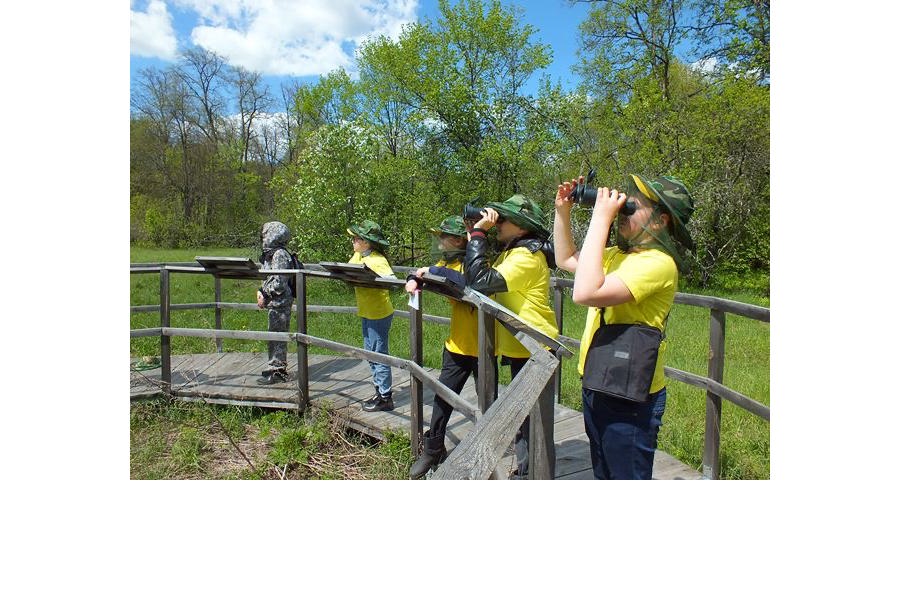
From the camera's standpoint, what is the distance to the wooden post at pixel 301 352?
4180 mm

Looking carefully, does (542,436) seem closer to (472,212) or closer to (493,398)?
(493,398)

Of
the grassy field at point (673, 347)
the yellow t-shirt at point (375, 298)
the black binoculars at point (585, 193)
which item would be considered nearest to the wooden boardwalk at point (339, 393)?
the grassy field at point (673, 347)

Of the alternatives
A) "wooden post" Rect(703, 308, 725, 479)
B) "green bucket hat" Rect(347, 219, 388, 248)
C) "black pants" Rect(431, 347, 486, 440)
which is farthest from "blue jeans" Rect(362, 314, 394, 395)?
"wooden post" Rect(703, 308, 725, 479)

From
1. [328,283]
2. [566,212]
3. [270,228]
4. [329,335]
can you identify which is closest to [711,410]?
[566,212]

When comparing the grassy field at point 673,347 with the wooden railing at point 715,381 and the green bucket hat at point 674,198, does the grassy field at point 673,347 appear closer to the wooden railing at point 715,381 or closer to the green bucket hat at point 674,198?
the wooden railing at point 715,381

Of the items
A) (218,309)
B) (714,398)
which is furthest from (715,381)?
(218,309)

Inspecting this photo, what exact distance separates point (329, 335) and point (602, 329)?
622cm

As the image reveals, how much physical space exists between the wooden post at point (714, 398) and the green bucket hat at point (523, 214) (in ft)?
2.80

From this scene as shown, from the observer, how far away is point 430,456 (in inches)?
126

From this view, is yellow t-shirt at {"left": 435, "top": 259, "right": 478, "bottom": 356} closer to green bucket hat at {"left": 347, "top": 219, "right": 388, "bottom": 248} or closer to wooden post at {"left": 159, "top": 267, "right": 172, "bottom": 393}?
green bucket hat at {"left": 347, "top": 219, "right": 388, "bottom": 248}

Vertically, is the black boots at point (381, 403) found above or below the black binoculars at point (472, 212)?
below

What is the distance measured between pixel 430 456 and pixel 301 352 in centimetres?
156

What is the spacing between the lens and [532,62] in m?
12.7
